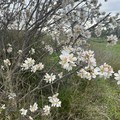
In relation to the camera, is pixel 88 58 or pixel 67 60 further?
pixel 88 58

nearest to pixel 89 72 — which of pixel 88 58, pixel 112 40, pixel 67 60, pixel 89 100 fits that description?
pixel 88 58

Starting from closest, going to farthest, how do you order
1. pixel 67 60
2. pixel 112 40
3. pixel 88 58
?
pixel 67 60 < pixel 88 58 < pixel 112 40

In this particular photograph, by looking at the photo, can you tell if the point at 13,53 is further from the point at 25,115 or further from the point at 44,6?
the point at 25,115

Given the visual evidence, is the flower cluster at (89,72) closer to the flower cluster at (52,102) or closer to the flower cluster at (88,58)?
the flower cluster at (88,58)

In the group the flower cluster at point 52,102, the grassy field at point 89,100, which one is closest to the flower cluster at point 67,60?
the flower cluster at point 52,102

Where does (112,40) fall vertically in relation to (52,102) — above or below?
above

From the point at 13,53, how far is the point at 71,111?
1126 mm

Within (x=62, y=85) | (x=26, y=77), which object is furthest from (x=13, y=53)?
(x=62, y=85)

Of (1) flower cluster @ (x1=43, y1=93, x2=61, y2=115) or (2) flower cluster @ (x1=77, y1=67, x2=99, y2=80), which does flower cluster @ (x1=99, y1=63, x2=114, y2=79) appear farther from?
(1) flower cluster @ (x1=43, y1=93, x2=61, y2=115)

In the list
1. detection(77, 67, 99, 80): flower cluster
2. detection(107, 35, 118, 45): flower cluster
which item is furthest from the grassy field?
detection(77, 67, 99, 80): flower cluster

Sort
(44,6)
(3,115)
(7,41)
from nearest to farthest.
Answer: (3,115), (44,6), (7,41)

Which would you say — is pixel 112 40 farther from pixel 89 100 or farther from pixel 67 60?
pixel 89 100

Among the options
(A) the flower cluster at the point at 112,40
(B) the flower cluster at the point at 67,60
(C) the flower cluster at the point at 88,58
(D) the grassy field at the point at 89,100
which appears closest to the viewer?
(B) the flower cluster at the point at 67,60

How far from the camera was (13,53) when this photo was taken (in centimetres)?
443
